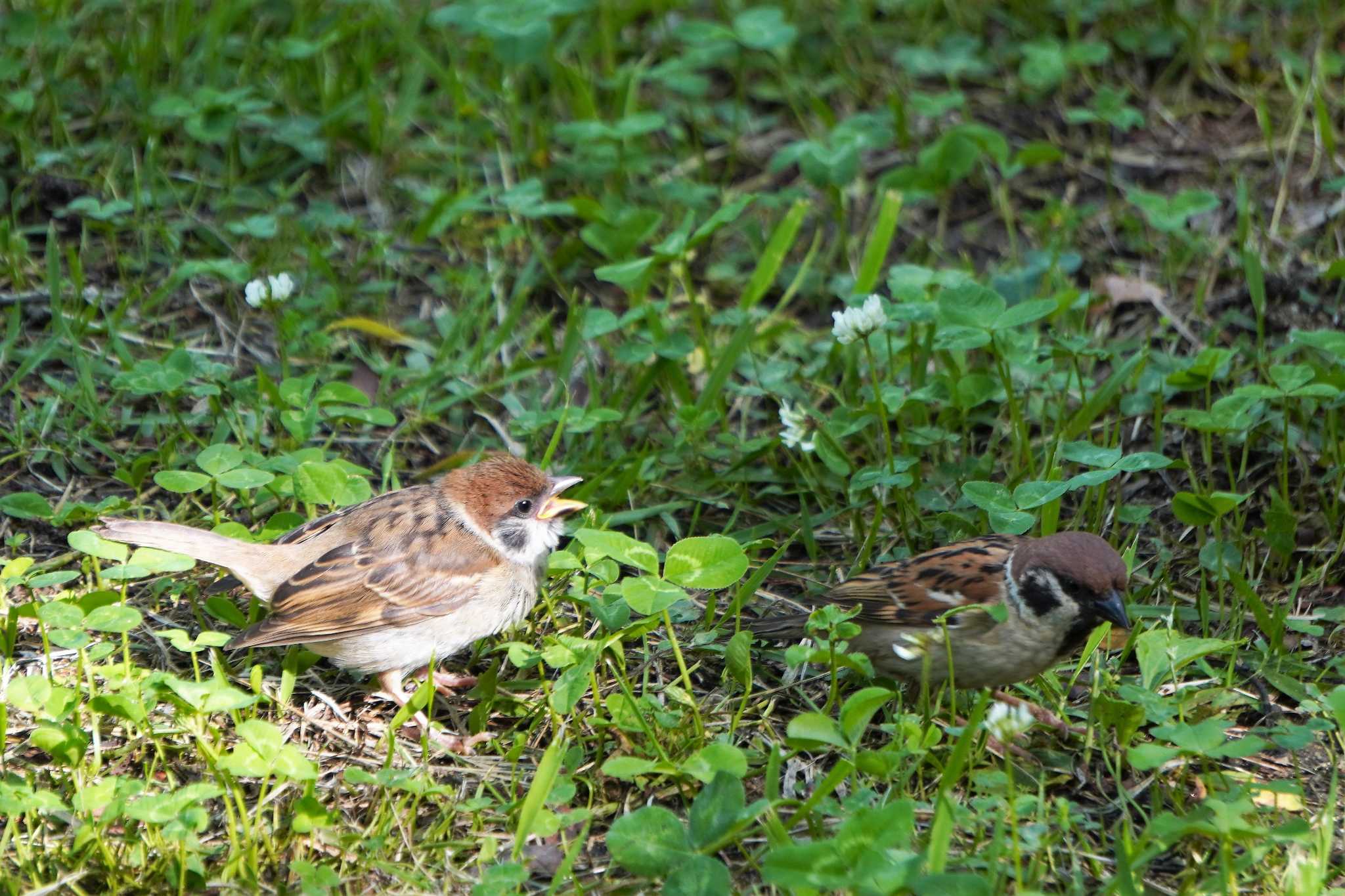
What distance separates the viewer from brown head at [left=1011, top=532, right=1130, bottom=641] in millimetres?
4113

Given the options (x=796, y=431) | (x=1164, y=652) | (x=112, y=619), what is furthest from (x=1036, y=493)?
(x=112, y=619)

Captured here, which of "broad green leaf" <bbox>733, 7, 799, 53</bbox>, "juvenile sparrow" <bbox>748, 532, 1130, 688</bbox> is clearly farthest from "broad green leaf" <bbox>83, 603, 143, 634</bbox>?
"broad green leaf" <bbox>733, 7, 799, 53</bbox>

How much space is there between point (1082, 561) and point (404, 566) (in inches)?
81.7

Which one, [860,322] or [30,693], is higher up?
[860,322]

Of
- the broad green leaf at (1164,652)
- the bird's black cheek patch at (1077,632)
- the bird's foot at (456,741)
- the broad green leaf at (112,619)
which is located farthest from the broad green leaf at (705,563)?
the broad green leaf at (112,619)

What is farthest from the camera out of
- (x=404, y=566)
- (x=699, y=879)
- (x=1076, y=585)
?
(x=404, y=566)

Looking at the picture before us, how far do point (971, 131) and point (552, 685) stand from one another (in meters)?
3.63

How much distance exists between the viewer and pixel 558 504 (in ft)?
16.0

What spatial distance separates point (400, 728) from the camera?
14.2 feet

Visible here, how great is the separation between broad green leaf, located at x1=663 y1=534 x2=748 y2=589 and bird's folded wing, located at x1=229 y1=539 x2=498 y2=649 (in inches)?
26.6

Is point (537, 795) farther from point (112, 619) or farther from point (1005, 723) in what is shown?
point (112, 619)

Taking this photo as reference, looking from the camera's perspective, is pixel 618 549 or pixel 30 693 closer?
pixel 30 693

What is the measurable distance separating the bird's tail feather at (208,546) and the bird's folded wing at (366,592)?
12cm

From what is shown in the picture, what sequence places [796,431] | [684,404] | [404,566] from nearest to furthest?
[404,566] < [796,431] < [684,404]
